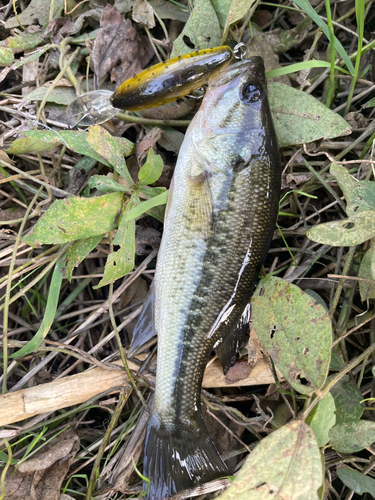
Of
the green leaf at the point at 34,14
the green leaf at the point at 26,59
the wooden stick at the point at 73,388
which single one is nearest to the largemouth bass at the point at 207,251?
the wooden stick at the point at 73,388

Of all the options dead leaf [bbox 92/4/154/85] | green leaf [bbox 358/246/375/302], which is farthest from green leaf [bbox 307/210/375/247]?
dead leaf [bbox 92/4/154/85]

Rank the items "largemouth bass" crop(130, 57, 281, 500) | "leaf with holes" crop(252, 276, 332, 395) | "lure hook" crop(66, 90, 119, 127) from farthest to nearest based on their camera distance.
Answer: "lure hook" crop(66, 90, 119, 127), "largemouth bass" crop(130, 57, 281, 500), "leaf with holes" crop(252, 276, 332, 395)

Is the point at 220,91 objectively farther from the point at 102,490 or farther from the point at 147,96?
the point at 102,490

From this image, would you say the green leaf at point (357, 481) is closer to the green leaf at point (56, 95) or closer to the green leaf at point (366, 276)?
the green leaf at point (366, 276)

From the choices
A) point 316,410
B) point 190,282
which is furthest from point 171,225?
point 316,410

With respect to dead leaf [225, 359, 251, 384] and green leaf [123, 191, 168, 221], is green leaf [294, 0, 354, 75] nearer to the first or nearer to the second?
green leaf [123, 191, 168, 221]

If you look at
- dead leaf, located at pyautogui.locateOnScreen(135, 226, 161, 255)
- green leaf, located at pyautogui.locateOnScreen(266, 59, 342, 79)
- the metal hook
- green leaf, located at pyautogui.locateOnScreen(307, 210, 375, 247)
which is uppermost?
the metal hook

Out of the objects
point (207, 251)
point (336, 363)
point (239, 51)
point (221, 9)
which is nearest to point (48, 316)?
point (207, 251)
